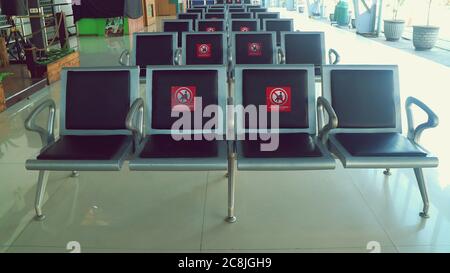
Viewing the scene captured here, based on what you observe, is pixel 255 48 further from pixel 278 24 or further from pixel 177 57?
pixel 278 24

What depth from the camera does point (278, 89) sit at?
252 cm

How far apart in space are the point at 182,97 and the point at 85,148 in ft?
2.21

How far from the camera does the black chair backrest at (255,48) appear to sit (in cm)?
399

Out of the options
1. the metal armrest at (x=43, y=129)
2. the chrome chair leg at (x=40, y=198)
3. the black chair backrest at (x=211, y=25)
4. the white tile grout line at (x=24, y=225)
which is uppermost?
the black chair backrest at (x=211, y=25)

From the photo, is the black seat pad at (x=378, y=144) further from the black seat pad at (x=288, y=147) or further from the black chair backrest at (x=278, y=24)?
the black chair backrest at (x=278, y=24)

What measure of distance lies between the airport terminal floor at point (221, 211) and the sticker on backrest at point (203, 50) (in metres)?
1.60

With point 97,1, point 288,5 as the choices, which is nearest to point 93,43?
point 97,1

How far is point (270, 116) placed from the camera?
2.50 m

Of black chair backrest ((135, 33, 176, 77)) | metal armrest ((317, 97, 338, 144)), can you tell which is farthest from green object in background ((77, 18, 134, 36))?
metal armrest ((317, 97, 338, 144))

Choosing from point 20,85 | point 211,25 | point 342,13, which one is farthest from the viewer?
point 342,13

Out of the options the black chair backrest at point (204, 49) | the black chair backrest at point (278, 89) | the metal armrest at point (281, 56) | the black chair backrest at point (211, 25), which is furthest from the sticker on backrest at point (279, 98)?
the black chair backrest at point (211, 25)

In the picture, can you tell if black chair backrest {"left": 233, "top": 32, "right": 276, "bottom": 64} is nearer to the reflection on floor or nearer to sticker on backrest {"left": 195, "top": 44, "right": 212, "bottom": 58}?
sticker on backrest {"left": 195, "top": 44, "right": 212, "bottom": 58}

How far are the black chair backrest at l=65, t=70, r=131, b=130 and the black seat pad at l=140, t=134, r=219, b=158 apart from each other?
30cm

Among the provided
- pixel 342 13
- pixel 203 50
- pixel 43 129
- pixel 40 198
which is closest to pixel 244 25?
pixel 203 50
